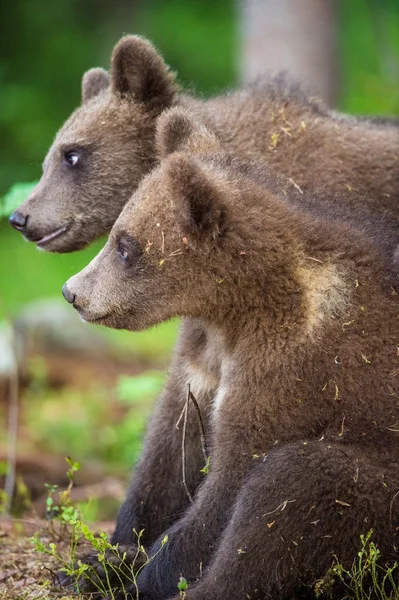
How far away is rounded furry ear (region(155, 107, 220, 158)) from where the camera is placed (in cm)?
616

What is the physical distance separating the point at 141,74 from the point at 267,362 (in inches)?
111

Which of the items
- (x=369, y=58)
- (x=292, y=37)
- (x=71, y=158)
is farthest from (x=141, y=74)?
(x=369, y=58)

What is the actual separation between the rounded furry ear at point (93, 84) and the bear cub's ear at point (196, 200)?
2.60m

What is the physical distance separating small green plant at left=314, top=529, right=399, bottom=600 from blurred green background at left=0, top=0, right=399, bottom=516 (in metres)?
5.52

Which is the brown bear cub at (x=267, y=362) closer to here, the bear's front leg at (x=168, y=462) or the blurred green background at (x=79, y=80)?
the bear's front leg at (x=168, y=462)

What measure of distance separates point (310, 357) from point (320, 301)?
315 mm

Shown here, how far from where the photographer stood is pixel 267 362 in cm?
553

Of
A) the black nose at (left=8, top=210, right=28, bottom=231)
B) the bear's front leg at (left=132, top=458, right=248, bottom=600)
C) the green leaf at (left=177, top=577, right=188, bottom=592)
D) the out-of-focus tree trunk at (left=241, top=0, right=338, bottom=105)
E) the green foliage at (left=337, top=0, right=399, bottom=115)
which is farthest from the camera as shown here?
the green foliage at (left=337, top=0, right=399, bottom=115)

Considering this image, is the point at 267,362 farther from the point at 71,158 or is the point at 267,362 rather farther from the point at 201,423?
the point at 71,158

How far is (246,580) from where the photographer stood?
17.3 feet

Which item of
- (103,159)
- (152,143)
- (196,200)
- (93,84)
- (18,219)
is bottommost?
(18,219)

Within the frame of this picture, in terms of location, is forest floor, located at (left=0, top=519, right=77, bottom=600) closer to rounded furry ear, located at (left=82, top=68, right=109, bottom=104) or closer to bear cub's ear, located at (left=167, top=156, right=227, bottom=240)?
bear cub's ear, located at (left=167, top=156, right=227, bottom=240)

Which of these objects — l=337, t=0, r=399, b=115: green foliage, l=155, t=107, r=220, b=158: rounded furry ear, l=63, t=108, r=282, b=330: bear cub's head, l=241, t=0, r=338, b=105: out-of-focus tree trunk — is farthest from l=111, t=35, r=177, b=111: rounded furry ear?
l=337, t=0, r=399, b=115: green foliage

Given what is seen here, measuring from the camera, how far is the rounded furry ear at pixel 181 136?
6.16m
